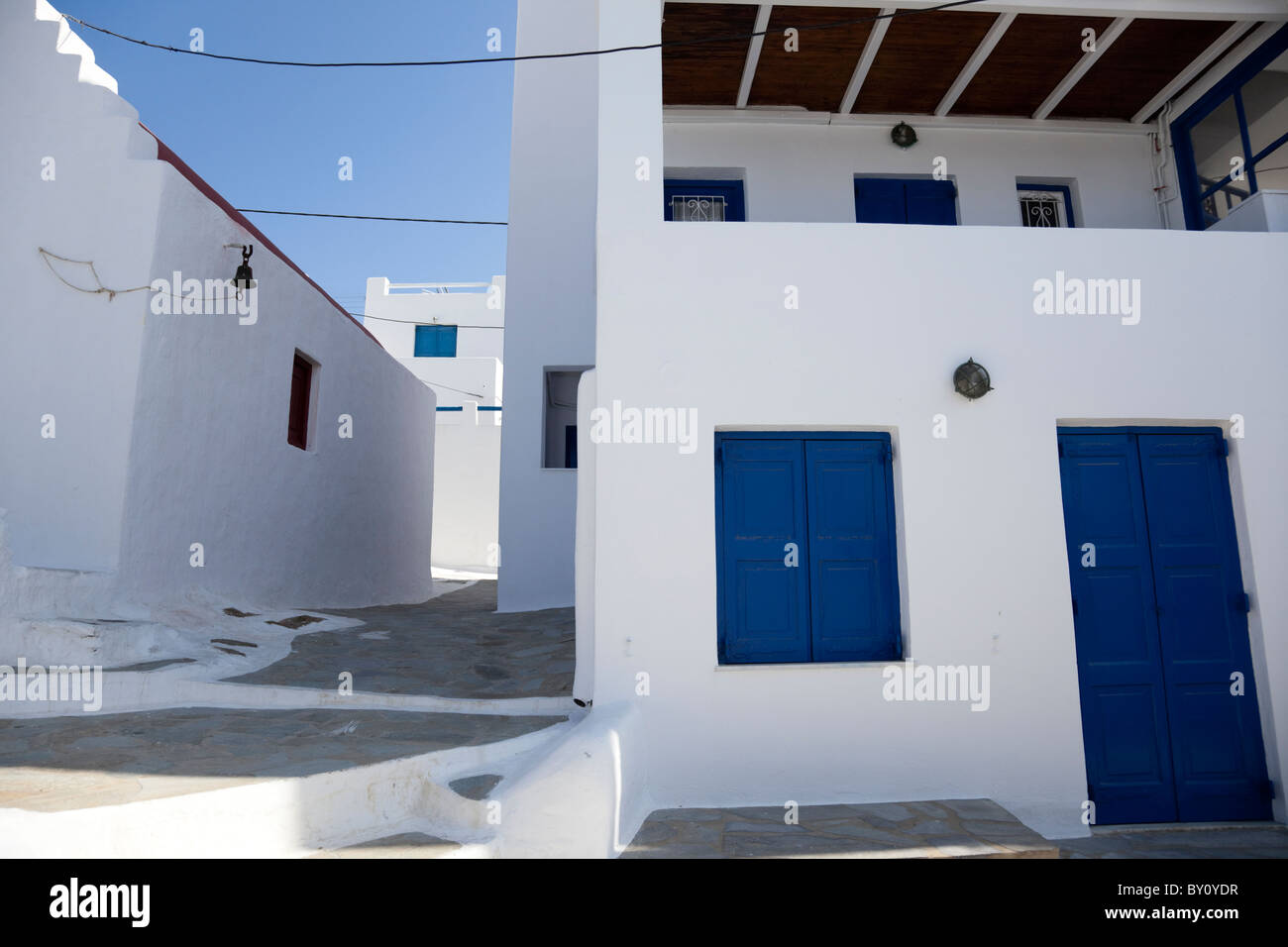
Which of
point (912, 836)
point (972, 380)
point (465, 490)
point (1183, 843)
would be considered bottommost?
point (1183, 843)

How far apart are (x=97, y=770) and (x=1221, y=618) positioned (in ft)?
21.8

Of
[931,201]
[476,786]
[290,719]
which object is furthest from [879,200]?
[290,719]

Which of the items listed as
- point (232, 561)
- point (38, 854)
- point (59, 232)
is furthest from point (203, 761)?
point (59, 232)

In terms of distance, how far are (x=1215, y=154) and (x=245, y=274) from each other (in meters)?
9.76

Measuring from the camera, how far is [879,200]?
843 cm

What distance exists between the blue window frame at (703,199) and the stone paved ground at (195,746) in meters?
5.17

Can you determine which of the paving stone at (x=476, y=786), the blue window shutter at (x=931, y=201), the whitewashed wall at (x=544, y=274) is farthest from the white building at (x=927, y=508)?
the whitewashed wall at (x=544, y=274)

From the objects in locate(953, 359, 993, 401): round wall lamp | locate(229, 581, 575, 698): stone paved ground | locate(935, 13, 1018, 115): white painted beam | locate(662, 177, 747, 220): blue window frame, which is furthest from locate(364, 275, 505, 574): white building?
locate(953, 359, 993, 401): round wall lamp

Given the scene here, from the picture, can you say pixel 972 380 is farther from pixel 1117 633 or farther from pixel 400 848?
pixel 400 848

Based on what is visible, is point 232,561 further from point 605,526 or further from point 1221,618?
point 1221,618

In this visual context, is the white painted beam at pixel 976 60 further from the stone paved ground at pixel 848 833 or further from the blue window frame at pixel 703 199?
the stone paved ground at pixel 848 833

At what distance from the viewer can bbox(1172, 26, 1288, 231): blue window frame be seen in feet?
24.2

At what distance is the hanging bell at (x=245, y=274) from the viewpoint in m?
8.28
